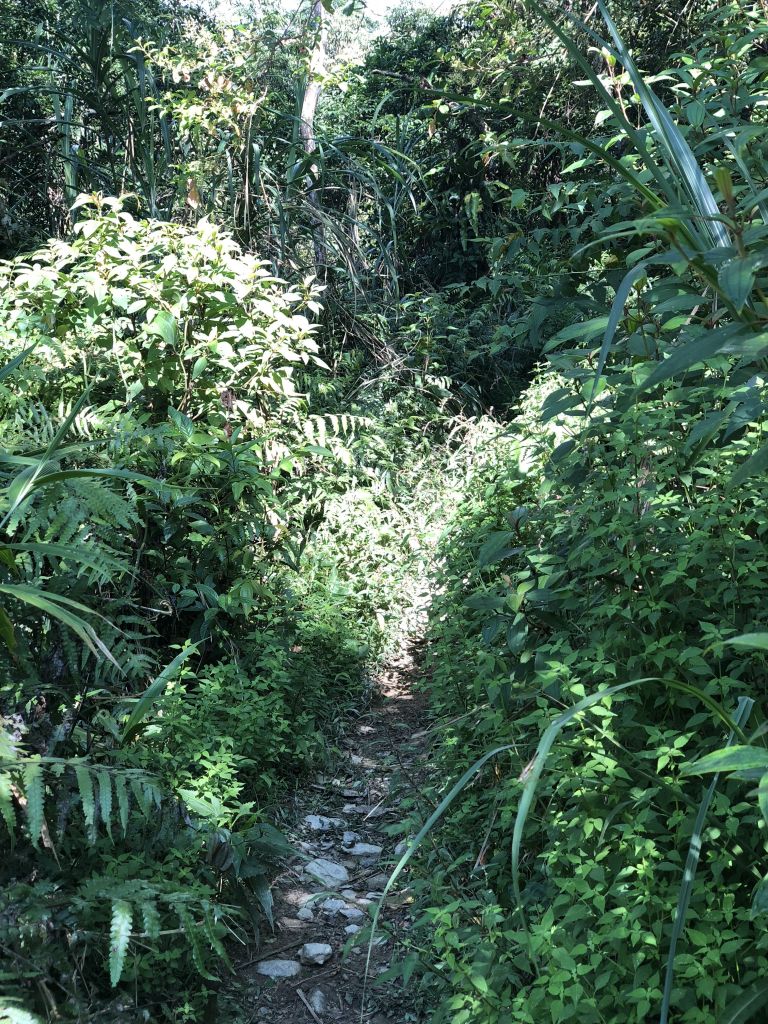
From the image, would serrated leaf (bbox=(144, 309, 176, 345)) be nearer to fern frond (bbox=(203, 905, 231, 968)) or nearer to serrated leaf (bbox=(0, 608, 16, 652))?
serrated leaf (bbox=(0, 608, 16, 652))

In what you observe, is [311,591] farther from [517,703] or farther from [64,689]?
[64,689]

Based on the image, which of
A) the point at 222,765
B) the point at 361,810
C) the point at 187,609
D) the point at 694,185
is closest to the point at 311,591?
the point at 187,609

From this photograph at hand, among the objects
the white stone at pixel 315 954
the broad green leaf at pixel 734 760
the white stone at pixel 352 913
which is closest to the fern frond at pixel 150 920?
the white stone at pixel 315 954

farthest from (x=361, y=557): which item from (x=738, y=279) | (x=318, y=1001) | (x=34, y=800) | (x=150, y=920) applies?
(x=738, y=279)

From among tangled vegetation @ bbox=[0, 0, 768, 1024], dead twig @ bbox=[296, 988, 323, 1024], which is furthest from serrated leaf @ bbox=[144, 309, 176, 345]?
dead twig @ bbox=[296, 988, 323, 1024]

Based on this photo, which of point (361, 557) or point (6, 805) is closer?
point (6, 805)

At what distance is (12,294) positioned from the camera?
407cm

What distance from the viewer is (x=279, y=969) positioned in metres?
2.59

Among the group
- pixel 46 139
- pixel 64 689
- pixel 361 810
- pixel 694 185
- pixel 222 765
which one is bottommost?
pixel 361 810

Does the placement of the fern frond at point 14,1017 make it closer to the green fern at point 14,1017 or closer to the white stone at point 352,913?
the green fern at point 14,1017

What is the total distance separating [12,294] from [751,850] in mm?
3703

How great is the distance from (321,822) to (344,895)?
1.50 feet

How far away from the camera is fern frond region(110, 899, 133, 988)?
168cm

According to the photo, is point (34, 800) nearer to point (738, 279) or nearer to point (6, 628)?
point (6, 628)
